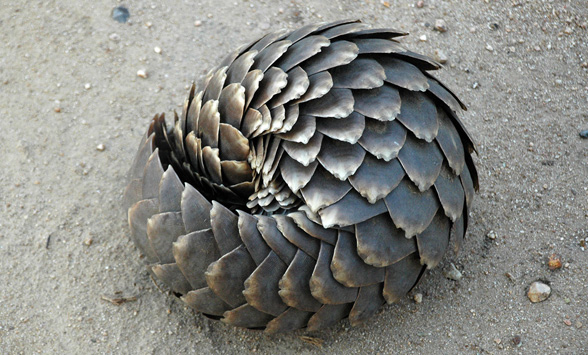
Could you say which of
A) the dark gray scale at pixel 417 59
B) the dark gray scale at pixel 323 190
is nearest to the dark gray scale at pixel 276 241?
the dark gray scale at pixel 323 190

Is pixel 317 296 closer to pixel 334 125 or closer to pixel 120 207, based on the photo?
pixel 334 125

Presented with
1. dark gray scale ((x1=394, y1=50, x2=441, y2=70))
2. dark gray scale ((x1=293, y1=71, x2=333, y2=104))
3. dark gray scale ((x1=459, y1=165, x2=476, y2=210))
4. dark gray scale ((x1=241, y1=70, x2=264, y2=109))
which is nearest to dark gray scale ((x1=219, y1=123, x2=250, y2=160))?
dark gray scale ((x1=241, y1=70, x2=264, y2=109))

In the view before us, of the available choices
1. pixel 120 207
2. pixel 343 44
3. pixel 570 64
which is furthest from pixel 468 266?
pixel 120 207

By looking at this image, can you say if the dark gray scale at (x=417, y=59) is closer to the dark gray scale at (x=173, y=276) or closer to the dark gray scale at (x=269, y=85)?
the dark gray scale at (x=269, y=85)

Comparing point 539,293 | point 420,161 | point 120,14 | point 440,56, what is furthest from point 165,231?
point 440,56

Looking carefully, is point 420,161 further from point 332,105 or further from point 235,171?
point 235,171
